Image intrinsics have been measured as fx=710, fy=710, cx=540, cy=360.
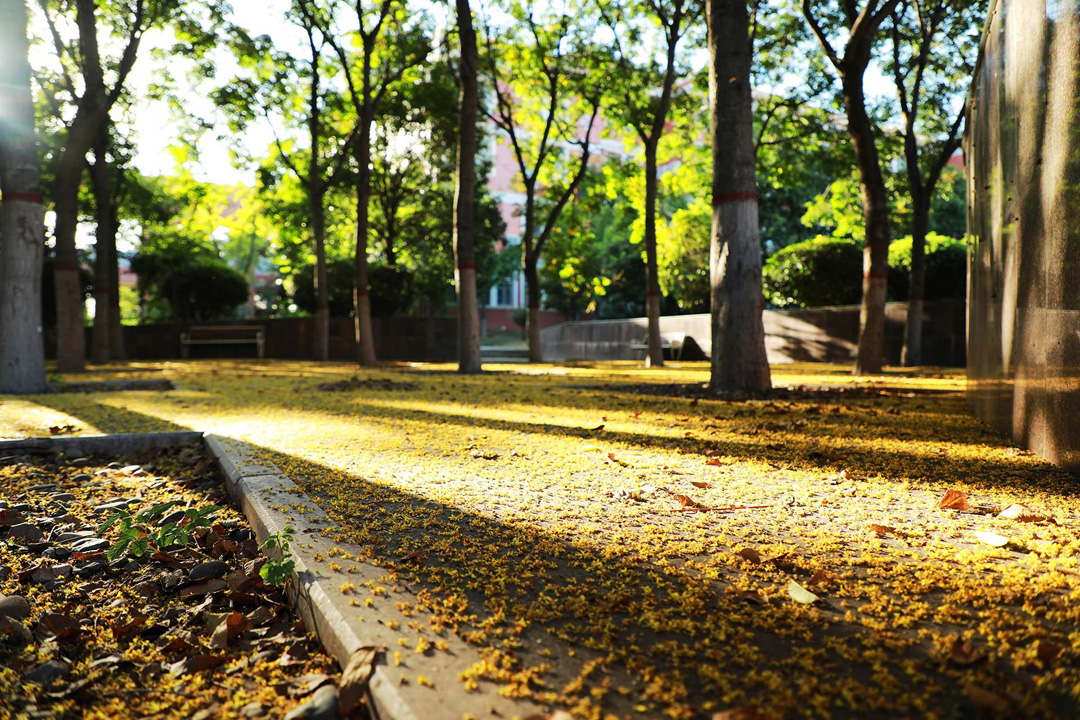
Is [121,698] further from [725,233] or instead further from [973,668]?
[725,233]

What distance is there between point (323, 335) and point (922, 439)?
16.3m

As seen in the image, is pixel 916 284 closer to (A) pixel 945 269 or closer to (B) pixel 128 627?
(A) pixel 945 269

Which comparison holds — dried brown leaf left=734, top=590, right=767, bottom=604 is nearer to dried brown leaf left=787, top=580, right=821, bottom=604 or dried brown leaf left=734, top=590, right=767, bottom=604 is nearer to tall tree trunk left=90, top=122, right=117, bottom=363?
dried brown leaf left=787, top=580, right=821, bottom=604

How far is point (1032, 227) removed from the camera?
3977 millimetres

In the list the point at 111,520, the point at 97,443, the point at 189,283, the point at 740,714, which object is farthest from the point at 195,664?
the point at 189,283

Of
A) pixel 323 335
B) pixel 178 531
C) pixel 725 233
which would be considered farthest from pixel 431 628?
pixel 323 335

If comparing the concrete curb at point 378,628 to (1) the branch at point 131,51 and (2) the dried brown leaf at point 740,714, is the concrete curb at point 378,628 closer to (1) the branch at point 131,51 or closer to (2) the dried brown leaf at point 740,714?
(2) the dried brown leaf at point 740,714

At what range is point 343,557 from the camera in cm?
235

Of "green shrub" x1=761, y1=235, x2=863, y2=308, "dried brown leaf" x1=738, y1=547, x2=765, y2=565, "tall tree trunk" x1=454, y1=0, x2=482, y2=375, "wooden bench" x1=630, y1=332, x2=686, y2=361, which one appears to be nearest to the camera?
"dried brown leaf" x1=738, y1=547, x2=765, y2=565

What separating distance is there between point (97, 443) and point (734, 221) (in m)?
5.82

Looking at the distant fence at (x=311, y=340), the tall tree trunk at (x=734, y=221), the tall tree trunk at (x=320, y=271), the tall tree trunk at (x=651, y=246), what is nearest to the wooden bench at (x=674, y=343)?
the tall tree trunk at (x=651, y=246)

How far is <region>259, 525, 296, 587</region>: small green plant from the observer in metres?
2.23

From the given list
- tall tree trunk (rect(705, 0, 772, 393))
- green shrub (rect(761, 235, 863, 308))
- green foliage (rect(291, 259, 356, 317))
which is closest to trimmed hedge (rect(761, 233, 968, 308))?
green shrub (rect(761, 235, 863, 308))

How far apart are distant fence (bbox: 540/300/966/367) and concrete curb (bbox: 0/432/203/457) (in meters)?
8.37
